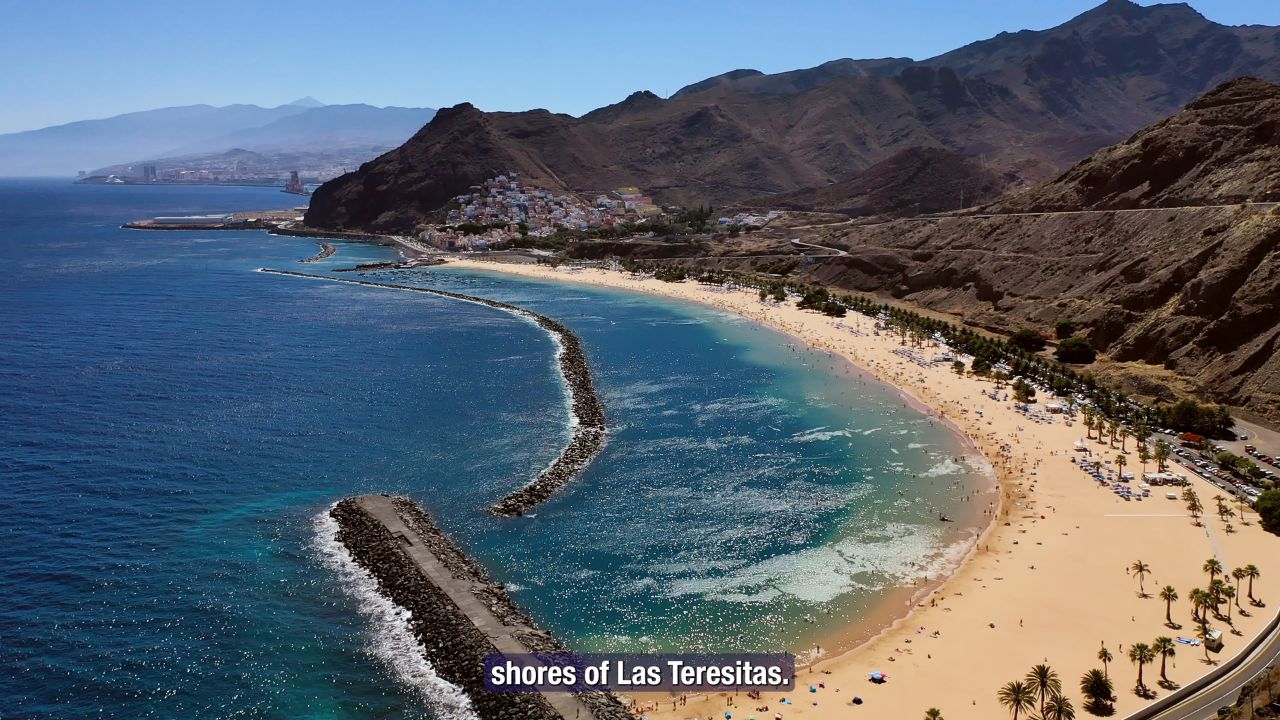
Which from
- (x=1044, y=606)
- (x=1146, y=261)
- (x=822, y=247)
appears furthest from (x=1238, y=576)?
(x=822, y=247)

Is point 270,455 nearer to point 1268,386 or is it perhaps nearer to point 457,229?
point 1268,386

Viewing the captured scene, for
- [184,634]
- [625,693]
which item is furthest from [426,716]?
[184,634]

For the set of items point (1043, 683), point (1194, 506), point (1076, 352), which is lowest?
point (1043, 683)

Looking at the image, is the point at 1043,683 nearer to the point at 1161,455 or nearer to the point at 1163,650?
the point at 1163,650

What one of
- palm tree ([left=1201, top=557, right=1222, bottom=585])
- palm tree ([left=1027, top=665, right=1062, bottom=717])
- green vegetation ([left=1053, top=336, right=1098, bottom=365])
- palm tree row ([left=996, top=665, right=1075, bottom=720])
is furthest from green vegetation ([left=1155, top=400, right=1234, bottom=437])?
palm tree ([left=1027, top=665, right=1062, bottom=717])

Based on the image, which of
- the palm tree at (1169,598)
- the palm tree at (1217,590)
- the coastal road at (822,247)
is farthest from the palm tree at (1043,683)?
the coastal road at (822,247)

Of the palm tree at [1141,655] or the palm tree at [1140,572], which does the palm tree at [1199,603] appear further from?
the palm tree at [1141,655]
